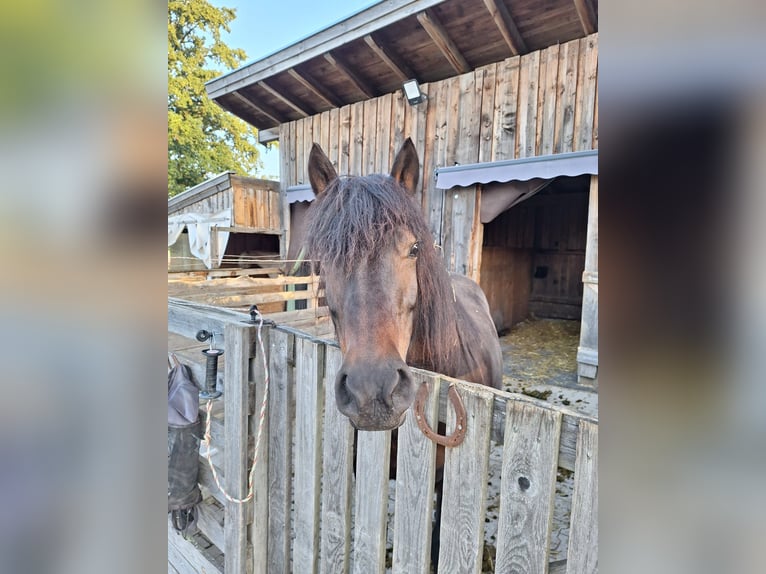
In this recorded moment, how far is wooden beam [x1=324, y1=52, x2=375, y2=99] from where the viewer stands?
5203 mm

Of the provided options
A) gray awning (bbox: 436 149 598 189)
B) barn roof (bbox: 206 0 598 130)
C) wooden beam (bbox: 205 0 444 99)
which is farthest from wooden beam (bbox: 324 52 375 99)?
gray awning (bbox: 436 149 598 189)

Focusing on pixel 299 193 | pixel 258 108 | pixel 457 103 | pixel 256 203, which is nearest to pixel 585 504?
pixel 457 103

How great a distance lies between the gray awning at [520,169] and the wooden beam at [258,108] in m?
3.57

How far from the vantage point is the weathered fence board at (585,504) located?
2.57ft

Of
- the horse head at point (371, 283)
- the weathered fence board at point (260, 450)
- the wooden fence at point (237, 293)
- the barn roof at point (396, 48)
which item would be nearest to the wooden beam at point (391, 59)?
the barn roof at point (396, 48)

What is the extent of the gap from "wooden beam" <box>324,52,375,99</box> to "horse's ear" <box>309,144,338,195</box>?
15.3 ft

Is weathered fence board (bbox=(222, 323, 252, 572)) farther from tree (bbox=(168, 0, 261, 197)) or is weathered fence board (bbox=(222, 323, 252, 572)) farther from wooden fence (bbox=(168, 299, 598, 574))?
tree (bbox=(168, 0, 261, 197))

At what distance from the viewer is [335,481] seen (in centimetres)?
131

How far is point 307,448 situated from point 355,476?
0.21 meters

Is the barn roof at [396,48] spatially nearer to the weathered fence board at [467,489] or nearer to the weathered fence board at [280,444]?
the weathered fence board at [280,444]
